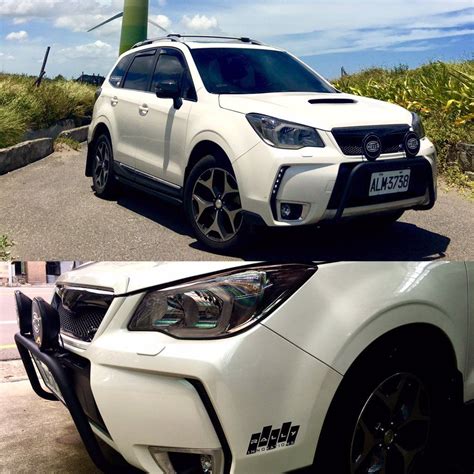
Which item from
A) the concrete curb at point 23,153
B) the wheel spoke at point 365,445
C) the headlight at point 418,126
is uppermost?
the headlight at point 418,126

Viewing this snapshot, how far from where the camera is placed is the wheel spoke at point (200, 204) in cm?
119

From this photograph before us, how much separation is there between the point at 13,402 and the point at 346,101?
3.13 metres

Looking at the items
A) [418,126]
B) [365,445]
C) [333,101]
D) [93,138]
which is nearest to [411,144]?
[418,126]

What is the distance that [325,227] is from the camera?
120 cm

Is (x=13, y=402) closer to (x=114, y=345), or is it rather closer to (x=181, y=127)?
(x=114, y=345)

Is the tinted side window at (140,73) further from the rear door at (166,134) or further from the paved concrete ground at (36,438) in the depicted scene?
the paved concrete ground at (36,438)

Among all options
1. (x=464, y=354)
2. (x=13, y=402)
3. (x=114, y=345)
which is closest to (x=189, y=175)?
(x=114, y=345)

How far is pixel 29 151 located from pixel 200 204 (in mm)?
454

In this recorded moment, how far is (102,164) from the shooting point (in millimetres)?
1337

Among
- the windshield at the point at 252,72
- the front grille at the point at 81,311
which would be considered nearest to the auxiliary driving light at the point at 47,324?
the front grille at the point at 81,311

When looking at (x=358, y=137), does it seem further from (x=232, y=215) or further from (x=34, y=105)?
(x=34, y=105)

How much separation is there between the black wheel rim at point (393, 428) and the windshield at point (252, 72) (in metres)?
Answer: 1.10

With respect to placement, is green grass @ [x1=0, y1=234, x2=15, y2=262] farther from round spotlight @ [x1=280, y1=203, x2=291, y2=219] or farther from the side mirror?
round spotlight @ [x1=280, y1=203, x2=291, y2=219]

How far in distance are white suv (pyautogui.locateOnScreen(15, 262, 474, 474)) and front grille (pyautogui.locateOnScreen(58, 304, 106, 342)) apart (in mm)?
17
